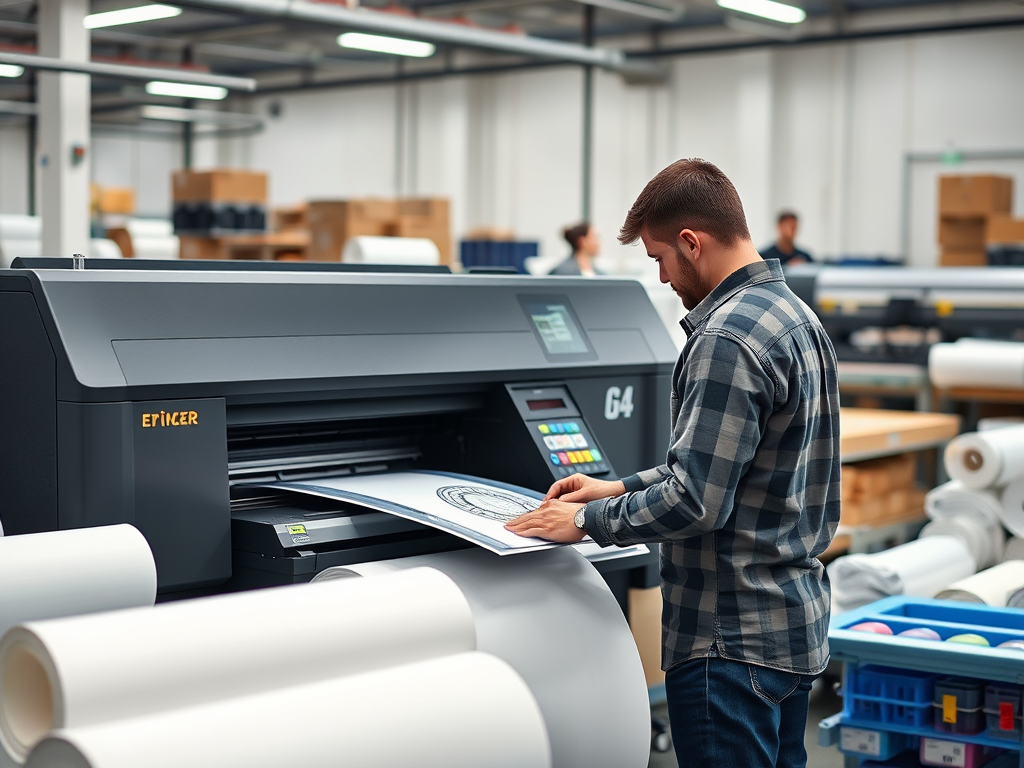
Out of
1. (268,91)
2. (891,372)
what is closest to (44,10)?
(891,372)

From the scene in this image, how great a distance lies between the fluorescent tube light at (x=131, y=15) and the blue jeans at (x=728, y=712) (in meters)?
7.23

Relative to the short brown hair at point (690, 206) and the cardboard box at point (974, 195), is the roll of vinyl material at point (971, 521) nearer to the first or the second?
the short brown hair at point (690, 206)

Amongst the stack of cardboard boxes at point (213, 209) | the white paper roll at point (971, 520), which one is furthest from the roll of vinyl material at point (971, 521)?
the stack of cardboard boxes at point (213, 209)

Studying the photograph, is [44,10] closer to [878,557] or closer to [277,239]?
[277,239]

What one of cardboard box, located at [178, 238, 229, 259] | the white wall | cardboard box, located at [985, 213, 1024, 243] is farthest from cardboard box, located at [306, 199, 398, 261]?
cardboard box, located at [985, 213, 1024, 243]

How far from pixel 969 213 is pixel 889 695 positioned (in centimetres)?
670

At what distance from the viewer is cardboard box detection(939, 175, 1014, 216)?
8.30 m

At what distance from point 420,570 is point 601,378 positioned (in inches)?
34.6

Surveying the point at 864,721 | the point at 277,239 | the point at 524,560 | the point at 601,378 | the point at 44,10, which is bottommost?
the point at 864,721

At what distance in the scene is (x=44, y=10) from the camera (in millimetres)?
6766

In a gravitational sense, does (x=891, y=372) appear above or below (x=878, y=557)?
above

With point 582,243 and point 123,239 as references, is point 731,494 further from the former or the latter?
point 123,239

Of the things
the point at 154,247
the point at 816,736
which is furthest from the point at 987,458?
the point at 154,247

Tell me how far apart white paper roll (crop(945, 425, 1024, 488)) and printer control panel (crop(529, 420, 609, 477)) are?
1820 mm
